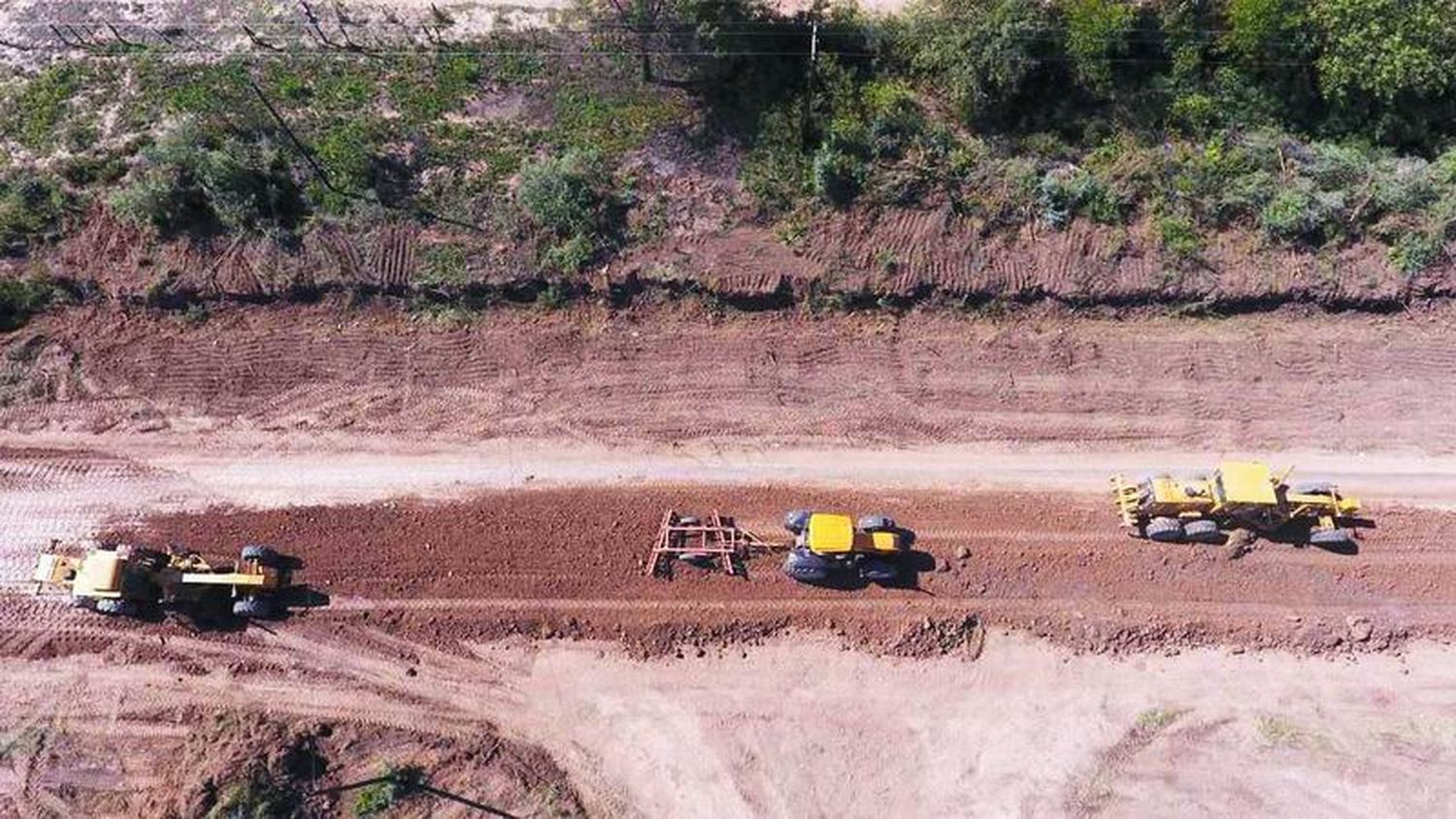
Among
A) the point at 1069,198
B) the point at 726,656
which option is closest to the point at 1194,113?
the point at 1069,198

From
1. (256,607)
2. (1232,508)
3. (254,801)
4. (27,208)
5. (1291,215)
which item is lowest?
(254,801)

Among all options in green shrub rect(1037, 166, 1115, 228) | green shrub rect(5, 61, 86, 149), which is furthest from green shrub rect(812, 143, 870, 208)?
green shrub rect(5, 61, 86, 149)

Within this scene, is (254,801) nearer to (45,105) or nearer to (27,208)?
(27,208)

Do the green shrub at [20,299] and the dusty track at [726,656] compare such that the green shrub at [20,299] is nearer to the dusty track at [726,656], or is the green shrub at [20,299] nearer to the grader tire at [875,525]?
the dusty track at [726,656]

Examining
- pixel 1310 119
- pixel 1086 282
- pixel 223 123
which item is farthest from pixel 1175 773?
pixel 223 123

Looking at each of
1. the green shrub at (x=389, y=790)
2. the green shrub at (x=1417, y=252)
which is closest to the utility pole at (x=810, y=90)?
the green shrub at (x=1417, y=252)

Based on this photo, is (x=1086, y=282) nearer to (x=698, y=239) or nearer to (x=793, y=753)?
(x=698, y=239)
